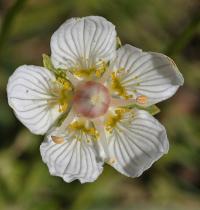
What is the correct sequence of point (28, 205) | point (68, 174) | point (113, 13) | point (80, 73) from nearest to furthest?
1. point (68, 174)
2. point (80, 73)
3. point (28, 205)
4. point (113, 13)

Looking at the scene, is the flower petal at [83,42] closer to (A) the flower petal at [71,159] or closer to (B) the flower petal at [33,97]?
(B) the flower petal at [33,97]

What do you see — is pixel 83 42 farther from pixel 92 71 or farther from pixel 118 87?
pixel 118 87

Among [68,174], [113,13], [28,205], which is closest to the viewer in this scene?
[68,174]

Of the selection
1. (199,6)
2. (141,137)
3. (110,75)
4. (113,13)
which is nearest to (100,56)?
(110,75)

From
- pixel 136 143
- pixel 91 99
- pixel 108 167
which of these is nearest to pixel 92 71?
pixel 91 99

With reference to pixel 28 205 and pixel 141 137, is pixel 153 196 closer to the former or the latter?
pixel 28 205

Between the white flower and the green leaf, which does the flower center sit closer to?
the white flower

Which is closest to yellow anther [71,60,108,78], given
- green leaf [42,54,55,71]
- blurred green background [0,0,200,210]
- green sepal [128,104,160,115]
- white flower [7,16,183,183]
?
white flower [7,16,183,183]

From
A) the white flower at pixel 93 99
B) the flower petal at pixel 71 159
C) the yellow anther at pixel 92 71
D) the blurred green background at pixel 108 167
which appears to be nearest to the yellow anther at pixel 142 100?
the white flower at pixel 93 99
